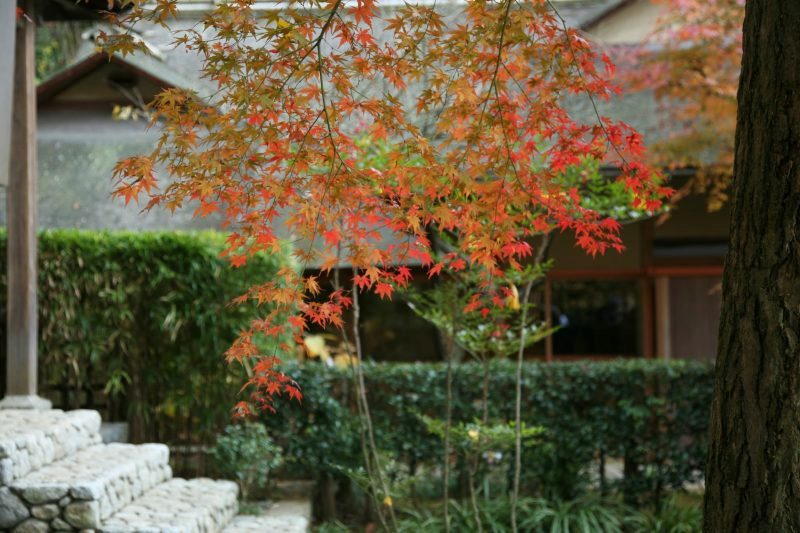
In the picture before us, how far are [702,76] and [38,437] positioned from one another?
6.81 m

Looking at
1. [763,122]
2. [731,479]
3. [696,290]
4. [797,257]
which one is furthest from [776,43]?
[696,290]

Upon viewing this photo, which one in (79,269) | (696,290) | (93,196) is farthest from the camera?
(696,290)

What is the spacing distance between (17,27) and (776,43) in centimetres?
579

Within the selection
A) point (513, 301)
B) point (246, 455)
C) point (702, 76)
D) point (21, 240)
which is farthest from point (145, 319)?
point (702, 76)

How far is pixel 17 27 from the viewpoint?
7.23 meters

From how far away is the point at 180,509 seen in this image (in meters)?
6.25

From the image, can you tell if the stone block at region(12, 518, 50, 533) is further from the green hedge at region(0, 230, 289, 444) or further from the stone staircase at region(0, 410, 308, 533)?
the green hedge at region(0, 230, 289, 444)

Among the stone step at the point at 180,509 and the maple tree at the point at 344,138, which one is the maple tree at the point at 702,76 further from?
the stone step at the point at 180,509

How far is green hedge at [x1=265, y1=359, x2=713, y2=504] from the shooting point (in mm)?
7820

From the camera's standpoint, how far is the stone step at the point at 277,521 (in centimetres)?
676

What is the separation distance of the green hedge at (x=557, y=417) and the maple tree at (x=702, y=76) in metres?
2.44

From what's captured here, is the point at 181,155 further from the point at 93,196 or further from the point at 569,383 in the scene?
the point at 93,196

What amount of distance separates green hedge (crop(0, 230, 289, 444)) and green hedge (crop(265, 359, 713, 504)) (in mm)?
679

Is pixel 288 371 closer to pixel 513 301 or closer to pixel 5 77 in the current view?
pixel 513 301
